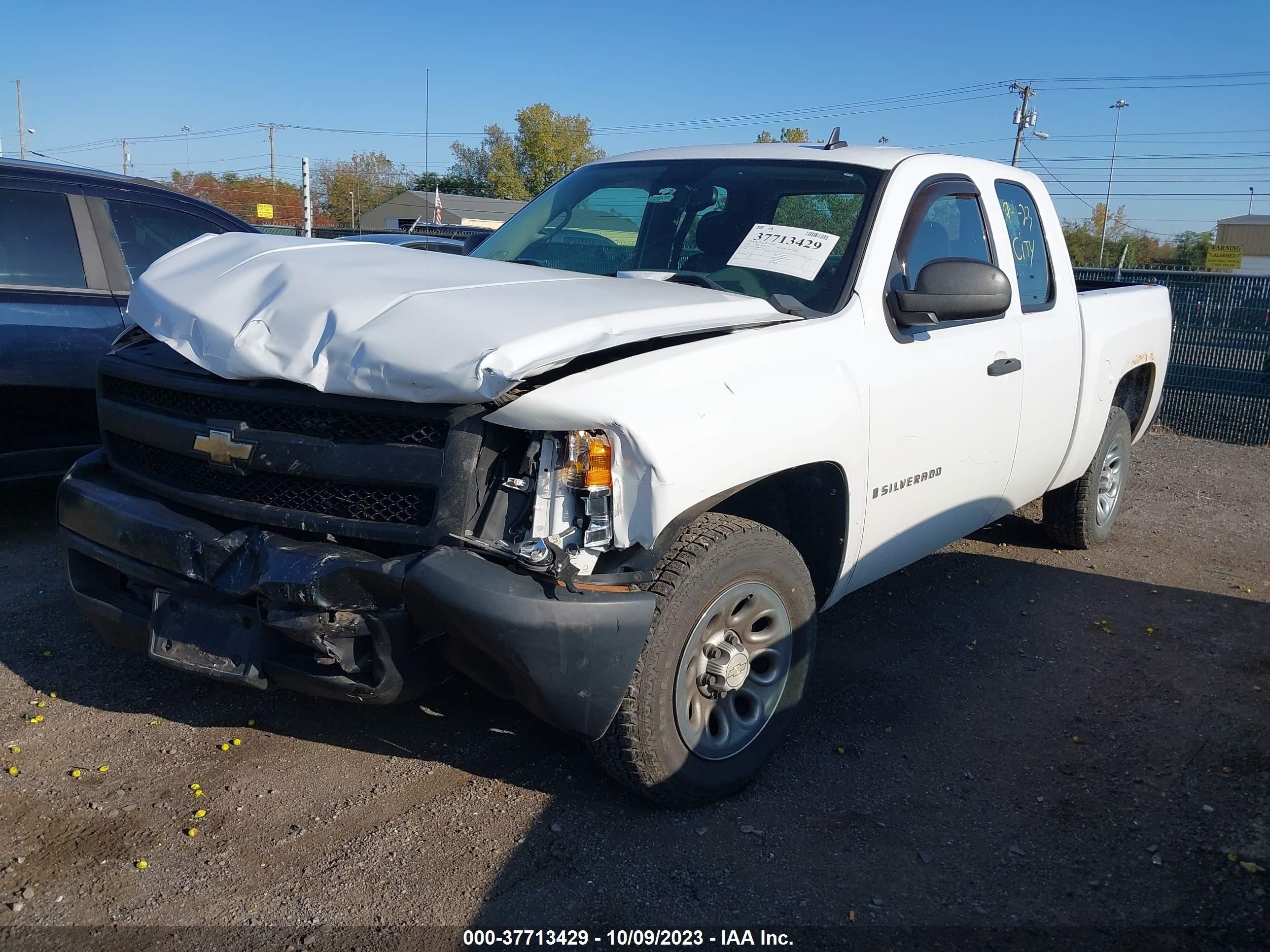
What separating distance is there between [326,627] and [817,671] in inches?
88.6

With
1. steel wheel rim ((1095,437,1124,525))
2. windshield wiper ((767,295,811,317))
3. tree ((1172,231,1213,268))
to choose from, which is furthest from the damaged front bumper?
tree ((1172,231,1213,268))

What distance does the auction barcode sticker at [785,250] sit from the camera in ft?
11.9

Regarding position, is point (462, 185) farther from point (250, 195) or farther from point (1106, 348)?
point (1106, 348)

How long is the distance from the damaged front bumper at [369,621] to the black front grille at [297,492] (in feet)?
0.31

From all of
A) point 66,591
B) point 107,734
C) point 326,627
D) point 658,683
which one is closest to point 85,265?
point 66,591

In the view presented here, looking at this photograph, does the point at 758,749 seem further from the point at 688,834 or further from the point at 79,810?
the point at 79,810

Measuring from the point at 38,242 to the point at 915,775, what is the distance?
4.79 metres

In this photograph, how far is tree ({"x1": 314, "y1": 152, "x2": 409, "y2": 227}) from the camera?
208ft

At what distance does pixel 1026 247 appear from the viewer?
15.4 ft

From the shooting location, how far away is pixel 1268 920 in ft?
9.09

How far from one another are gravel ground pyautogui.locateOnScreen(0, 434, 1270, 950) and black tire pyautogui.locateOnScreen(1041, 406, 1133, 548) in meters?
1.25

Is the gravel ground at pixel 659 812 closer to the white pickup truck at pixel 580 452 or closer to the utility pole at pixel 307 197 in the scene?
the white pickup truck at pixel 580 452

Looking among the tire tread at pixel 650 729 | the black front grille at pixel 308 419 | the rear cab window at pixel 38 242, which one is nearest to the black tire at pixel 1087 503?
the tire tread at pixel 650 729

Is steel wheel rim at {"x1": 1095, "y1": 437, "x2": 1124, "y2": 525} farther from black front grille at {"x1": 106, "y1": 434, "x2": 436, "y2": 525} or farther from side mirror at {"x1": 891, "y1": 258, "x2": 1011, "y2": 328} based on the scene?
black front grille at {"x1": 106, "y1": 434, "x2": 436, "y2": 525}
